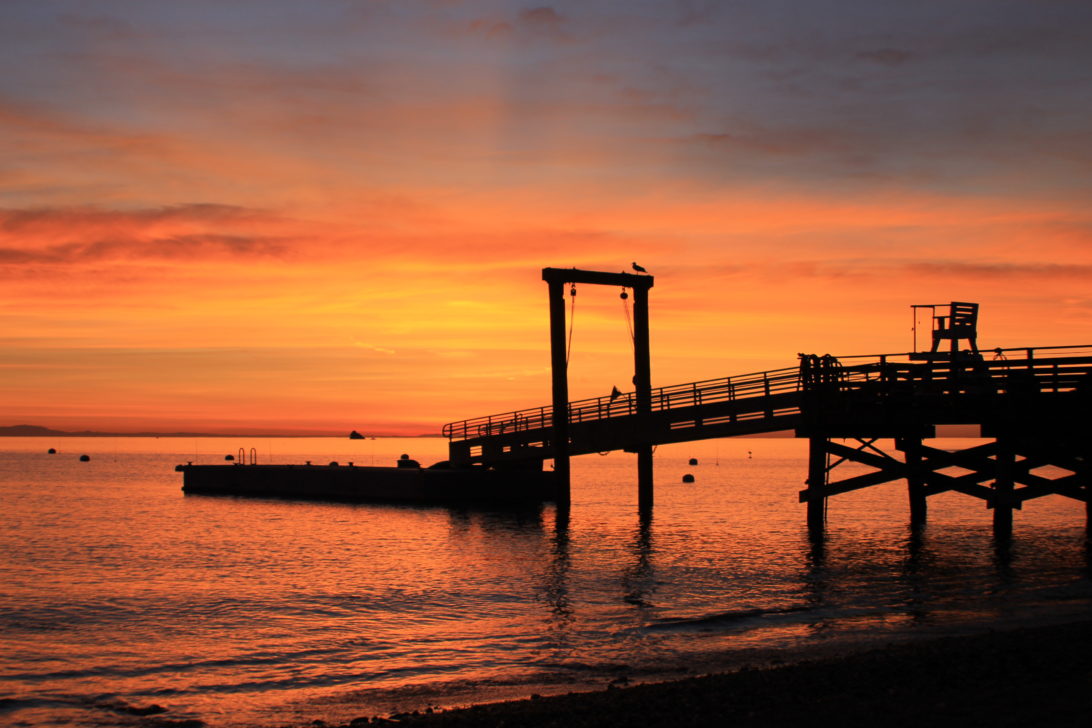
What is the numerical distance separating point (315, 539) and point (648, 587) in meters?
18.6

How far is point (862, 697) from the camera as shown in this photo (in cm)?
1148

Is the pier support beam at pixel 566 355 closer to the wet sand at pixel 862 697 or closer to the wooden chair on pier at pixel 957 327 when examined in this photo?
the wooden chair on pier at pixel 957 327

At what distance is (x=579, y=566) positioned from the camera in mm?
29234

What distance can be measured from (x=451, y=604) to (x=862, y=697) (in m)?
13.2

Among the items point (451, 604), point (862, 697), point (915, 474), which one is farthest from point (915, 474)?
point (862, 697)

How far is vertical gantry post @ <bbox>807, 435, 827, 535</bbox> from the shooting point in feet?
105

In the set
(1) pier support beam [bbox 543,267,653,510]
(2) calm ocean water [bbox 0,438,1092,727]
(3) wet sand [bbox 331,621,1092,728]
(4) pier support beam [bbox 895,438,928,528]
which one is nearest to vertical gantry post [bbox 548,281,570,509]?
(1) pier support beam [bbox 543,267,653,510]

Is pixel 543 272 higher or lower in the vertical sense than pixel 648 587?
higher

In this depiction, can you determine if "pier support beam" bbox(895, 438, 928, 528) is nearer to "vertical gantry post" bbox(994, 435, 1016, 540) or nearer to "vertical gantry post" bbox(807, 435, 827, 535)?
"vertical gantry post" bbox(994, 435, 1016, 540)

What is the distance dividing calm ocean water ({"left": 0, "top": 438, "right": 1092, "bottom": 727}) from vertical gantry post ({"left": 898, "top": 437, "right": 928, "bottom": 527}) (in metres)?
0.76

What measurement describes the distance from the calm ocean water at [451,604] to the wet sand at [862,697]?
2.19 meters

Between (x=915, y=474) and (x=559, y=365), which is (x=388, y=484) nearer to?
(x=559, y=365)

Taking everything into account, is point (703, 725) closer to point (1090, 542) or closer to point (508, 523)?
point (1090, 542)

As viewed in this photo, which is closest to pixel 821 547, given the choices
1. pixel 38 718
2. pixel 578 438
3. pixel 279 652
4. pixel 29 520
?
pixel 578 438
